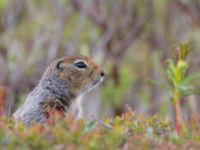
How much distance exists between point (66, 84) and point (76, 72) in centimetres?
16

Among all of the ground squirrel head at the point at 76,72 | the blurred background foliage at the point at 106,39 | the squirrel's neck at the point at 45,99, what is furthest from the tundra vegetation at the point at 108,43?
the squirrel's neck at the point at 45,99

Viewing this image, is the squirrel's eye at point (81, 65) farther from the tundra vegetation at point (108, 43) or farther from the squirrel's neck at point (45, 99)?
the tundra vegetation at point (108, 43)

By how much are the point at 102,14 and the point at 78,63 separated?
4135mm

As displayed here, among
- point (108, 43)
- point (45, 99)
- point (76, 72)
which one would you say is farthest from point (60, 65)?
point (108, 43)

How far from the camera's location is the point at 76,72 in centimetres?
586

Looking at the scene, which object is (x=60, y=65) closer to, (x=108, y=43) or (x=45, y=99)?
(x=45, y=99)

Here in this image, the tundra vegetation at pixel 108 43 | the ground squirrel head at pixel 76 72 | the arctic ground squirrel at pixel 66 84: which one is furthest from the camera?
the tundra vegetation at pixel 108 43

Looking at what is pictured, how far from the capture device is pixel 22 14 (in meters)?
10.4

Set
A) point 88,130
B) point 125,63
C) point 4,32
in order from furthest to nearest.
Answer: point 125,63
point 4,32
point 88,130

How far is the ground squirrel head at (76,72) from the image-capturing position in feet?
18.9

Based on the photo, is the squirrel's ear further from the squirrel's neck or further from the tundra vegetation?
the tundra vegetation

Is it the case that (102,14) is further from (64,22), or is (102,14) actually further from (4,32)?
(4,32)

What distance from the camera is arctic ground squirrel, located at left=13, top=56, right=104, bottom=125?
523cm

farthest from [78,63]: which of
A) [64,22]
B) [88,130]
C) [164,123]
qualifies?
[64,22]
